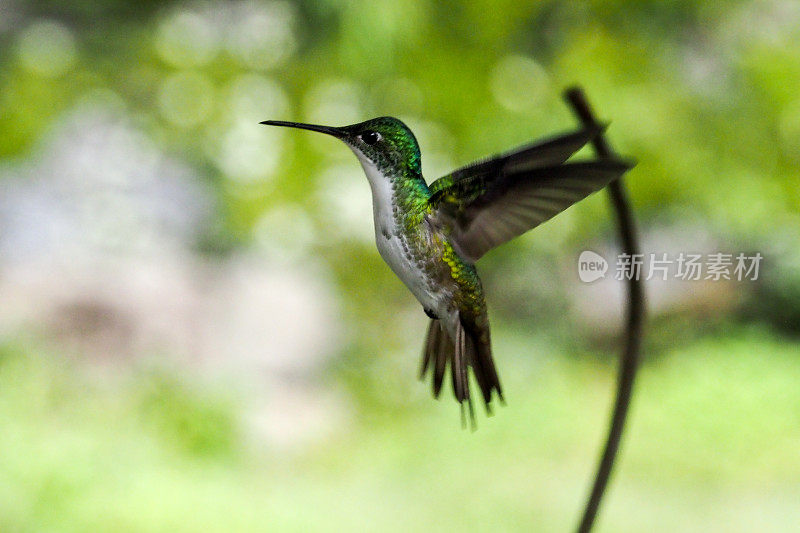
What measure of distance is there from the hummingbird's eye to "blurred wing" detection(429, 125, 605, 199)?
0.04 meters

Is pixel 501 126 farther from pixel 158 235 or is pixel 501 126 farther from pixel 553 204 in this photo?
pixel 553 204

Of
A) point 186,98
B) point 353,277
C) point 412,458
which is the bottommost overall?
point 412,458

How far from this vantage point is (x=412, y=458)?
2100 millimetres

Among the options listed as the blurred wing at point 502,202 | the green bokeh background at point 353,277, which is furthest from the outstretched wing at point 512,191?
the green bokeh background at point 353,277

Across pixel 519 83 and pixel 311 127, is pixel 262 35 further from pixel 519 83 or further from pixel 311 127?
pixel 311 127

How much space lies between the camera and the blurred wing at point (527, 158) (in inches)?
11.3

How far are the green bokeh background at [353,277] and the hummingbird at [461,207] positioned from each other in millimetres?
1529

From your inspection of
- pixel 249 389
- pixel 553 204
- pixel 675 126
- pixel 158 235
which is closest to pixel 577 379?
pixel 675 126

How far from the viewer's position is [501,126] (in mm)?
2125

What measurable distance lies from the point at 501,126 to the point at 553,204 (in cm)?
186

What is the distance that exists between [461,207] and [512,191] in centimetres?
2

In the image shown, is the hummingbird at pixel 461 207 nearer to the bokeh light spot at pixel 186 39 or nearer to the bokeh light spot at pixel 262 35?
the bokeh light spot at pixel 186 39

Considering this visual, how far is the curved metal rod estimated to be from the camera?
1.68 ft

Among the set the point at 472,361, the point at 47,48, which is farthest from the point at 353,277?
the point at 472,361
